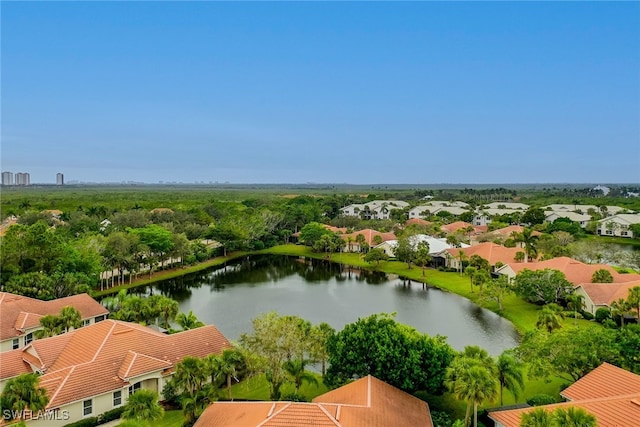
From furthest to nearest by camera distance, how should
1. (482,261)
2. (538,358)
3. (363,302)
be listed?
(482,261) → (363,302) → (538,358)

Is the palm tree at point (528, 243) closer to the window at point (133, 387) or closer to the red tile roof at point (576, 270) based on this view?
the red tile roof at point (576, 270)

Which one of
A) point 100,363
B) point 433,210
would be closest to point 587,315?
point 100,363

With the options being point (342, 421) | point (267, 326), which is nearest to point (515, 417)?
point (342, 421)

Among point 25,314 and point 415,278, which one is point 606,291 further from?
point 25,314

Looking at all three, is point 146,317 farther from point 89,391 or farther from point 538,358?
point 538,358

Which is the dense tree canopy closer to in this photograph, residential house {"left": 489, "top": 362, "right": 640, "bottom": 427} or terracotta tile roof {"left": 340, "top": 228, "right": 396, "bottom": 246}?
residential house {"left": 489, "top": 362, "right": 640, "bottom": 427}

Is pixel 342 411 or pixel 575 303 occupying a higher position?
pixel 342 411
